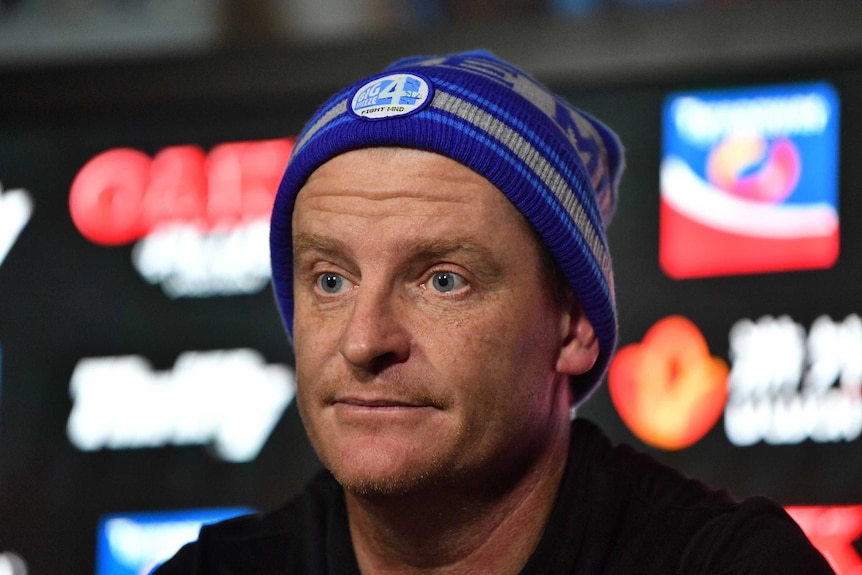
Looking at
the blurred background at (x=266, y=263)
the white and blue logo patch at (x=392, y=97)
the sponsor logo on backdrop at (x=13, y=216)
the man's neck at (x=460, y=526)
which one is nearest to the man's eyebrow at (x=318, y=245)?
the white and blue logo patch at (x=392, y=97)

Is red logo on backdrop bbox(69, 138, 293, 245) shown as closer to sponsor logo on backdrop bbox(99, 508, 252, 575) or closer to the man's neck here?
sponsor logo on backdrop bbox(99, 508, 252, 575)

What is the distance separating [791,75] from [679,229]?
33cm

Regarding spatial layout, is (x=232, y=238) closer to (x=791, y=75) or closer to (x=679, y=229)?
(x=679, y=229)

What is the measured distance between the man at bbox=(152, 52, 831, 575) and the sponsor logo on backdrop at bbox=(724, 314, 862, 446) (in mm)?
765

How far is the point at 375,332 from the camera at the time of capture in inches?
50.0

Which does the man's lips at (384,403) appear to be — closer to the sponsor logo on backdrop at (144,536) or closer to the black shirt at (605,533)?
the black shirt at (605,533)

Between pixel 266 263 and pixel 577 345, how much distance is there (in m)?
1.07

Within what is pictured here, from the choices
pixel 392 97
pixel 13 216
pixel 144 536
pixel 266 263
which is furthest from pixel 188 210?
Answer: pixel 392 97

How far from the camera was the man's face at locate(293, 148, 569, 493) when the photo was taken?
129 cm

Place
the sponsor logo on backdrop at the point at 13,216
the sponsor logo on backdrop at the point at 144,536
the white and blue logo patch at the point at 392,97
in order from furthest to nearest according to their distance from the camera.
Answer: the sponsor logo on backdrop at the point at 13,216 → the sponsor logo on backdrop at the point at 144,536 → the white and blue logo patch at the point at 392,97

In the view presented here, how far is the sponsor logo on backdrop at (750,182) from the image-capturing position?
2225mm

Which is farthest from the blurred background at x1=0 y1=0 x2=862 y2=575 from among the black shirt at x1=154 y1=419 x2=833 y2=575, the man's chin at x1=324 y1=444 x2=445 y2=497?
the man's chin at x1=324 y1=444 x2=445 y2=497

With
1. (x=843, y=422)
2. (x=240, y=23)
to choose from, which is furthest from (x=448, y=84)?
(x=240, y=23)

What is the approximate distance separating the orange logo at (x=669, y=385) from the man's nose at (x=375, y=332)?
1031 millimetres
